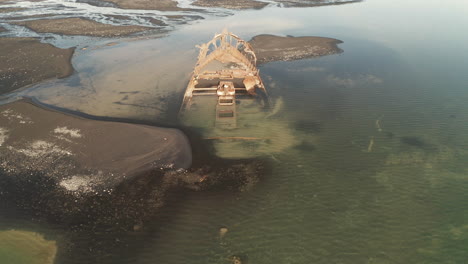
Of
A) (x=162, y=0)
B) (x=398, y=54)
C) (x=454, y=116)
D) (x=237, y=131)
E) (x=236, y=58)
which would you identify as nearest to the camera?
(x=237, y=131)

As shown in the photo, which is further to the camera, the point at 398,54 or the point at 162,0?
the point at 162,0

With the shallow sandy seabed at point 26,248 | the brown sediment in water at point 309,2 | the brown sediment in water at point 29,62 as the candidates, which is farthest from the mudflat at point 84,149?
the brown sediment in water at point 309,2

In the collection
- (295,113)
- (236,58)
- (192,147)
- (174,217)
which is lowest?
(174,217)

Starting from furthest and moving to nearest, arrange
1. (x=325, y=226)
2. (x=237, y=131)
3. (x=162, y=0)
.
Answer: (x=162, y=0)
(x=237, y=131)
(x=325, y=226)

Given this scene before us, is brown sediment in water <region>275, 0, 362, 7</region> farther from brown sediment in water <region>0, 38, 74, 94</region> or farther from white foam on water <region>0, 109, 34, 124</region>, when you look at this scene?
white foam on water <region>0, 109, 34, 124</region>

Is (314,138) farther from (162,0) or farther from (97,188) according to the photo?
(162,0)

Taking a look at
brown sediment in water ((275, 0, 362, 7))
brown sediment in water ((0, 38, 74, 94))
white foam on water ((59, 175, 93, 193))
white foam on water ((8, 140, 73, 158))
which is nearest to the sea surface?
brown sediment in water ((0, 38, 74, 94))

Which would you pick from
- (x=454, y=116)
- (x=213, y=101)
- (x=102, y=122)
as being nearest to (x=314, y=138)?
(x=213, y=101)
